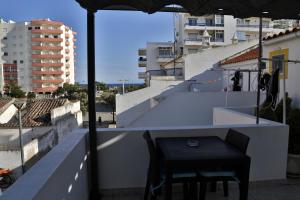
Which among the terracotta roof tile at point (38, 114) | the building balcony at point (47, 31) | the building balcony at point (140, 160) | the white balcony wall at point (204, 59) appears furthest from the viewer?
the building balcony at point (47, 31)

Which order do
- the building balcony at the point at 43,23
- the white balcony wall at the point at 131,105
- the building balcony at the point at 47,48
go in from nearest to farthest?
the white balcony wall at the point at 131,105
the building balcony at the point at 47,48
the building balcony at the point at 43,23

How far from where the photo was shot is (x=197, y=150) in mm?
2768

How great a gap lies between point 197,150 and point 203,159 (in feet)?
0.69

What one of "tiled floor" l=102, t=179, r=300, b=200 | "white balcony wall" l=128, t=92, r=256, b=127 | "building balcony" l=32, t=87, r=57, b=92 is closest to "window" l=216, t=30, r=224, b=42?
"white balcony wall" l=128, t=92, r=256, b=127

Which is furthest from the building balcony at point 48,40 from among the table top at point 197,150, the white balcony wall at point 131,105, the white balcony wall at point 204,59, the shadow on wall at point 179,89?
the table top at point 197,150

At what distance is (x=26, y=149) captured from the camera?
13273 mm

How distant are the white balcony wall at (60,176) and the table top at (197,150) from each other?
86 centimetres

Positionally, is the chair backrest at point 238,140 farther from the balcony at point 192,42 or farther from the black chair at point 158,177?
the balcony at point 192,42

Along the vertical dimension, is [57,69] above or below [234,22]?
below

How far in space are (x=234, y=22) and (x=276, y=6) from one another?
112ft

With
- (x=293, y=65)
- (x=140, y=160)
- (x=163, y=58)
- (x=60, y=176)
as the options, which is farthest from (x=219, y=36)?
(x=60, y=176)

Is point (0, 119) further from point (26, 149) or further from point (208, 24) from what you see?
point (208, 24)

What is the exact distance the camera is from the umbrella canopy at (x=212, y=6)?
2.78m

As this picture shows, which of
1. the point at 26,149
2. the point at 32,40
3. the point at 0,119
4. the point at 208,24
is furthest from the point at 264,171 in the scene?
the point at 32,40
